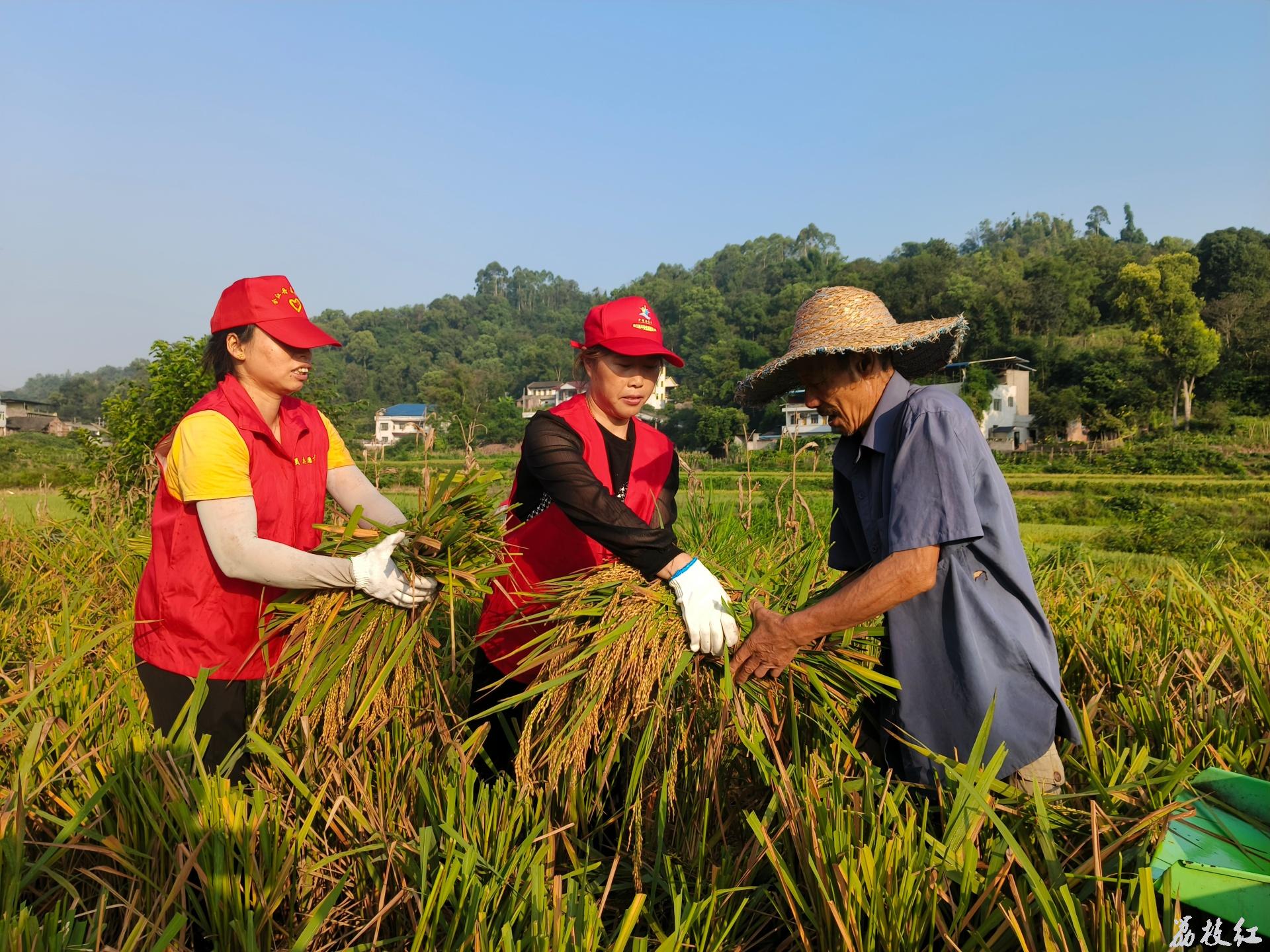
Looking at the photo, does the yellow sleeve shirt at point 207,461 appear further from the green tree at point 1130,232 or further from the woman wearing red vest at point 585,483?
the green tree at point 1130,232

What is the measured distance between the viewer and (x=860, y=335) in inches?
76.0

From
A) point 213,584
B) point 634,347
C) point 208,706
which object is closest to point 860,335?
point 634,347

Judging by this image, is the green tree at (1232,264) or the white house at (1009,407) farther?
the green tree at (1232,264)

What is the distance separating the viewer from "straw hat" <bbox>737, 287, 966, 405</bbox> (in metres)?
1.91

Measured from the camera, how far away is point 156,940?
1517 mm

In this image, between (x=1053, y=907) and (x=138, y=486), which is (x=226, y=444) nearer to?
(x=1053, y=907)

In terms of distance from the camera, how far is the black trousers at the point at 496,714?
242cm

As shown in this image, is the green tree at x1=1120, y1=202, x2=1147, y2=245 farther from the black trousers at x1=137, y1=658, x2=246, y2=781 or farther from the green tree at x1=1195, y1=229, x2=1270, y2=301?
the black trousers at x1=137, y1=658, x2=246, y2=781

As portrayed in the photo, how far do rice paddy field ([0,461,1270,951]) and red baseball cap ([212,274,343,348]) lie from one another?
0.52 m

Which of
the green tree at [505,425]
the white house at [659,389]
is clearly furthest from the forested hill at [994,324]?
the white house at [659,389]

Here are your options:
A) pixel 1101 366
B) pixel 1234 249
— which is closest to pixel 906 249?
pixel 1234 249

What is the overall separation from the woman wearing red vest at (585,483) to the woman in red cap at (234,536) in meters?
0.38

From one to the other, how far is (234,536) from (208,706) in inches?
18.1

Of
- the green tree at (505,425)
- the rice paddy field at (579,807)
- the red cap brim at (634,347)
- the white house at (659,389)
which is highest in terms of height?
the green tree at (505,425)
